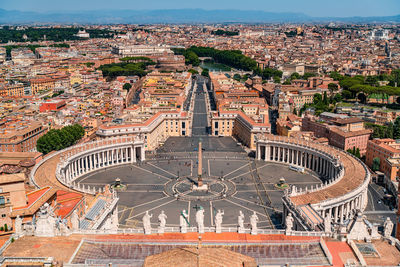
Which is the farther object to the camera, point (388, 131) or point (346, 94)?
point (346, 94)

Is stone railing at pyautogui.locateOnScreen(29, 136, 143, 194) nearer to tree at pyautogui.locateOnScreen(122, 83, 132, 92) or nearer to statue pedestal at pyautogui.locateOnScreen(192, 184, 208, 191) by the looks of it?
statue pedestal at pyautogui.locateOnScreen(192, 184, 208, 191)

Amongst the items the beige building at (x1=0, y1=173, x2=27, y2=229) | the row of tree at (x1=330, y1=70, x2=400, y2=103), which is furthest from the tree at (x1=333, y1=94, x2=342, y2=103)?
the beige building at (x1=0, y1=173, x2=27, y2=229)

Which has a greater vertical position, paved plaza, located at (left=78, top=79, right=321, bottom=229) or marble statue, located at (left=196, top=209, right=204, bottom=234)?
marble statue, located at (left=196, top=209, right=204, bottom=234)

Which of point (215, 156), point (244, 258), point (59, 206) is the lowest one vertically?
point (215, 156)

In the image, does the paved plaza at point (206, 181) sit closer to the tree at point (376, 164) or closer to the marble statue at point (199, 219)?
the tree at point (376, 164)

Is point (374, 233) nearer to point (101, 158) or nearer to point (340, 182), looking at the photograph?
point (340, 182)

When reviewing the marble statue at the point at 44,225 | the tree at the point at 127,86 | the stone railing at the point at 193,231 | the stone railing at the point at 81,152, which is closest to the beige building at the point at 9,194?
the marble statue at the point at 44,225

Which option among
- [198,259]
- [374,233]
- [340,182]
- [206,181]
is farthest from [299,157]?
[198,259]

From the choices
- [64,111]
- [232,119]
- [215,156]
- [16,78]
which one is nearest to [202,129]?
[232,119]

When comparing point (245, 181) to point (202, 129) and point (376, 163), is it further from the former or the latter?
point (202, 129)
